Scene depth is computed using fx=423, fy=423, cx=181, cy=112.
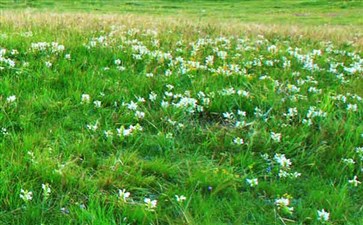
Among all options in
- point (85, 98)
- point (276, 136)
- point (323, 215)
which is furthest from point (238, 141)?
point (85, 98)

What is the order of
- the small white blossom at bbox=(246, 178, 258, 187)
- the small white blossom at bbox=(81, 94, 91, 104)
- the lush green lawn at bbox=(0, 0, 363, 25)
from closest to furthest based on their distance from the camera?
the small white blossom at bbox=(246, 178, 258, 187) < the small white blossom at bbox=(81, 94, 91, 104) < the lush green lawn at bbox=(0, 0, 363, 25)

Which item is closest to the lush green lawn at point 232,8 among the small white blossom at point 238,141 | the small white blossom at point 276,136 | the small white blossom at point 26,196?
the small white blossom at point 276,136

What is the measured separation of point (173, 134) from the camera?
4805 millimetres

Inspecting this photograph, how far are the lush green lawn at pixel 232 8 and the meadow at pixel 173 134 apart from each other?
81.7 ft

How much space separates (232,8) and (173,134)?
3603 centimetres

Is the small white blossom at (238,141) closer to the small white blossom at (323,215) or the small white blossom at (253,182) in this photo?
the small white blossom at (253,182)

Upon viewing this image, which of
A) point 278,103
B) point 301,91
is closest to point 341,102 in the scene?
point 301,91

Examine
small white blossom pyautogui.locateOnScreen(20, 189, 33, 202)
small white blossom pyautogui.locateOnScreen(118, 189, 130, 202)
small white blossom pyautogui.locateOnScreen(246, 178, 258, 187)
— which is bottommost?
small white blossom pyautogui.locateOnScreen(246, 178, 258, 187)

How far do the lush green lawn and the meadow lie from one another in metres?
24.9

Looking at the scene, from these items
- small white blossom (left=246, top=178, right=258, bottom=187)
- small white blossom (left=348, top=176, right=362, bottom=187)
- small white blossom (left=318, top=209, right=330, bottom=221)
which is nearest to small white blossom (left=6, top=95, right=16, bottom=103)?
small white blossom (left=246, top=178, right=258, bottom=187)

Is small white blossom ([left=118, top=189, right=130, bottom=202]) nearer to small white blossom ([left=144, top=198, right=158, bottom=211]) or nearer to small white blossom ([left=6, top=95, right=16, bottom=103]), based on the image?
small white blossom ([left=144, top=198, right=158, bottom=211])

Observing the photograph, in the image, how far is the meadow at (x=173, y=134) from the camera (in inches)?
138

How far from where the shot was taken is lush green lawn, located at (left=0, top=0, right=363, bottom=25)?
3232 cm

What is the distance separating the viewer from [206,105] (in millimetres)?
5461
